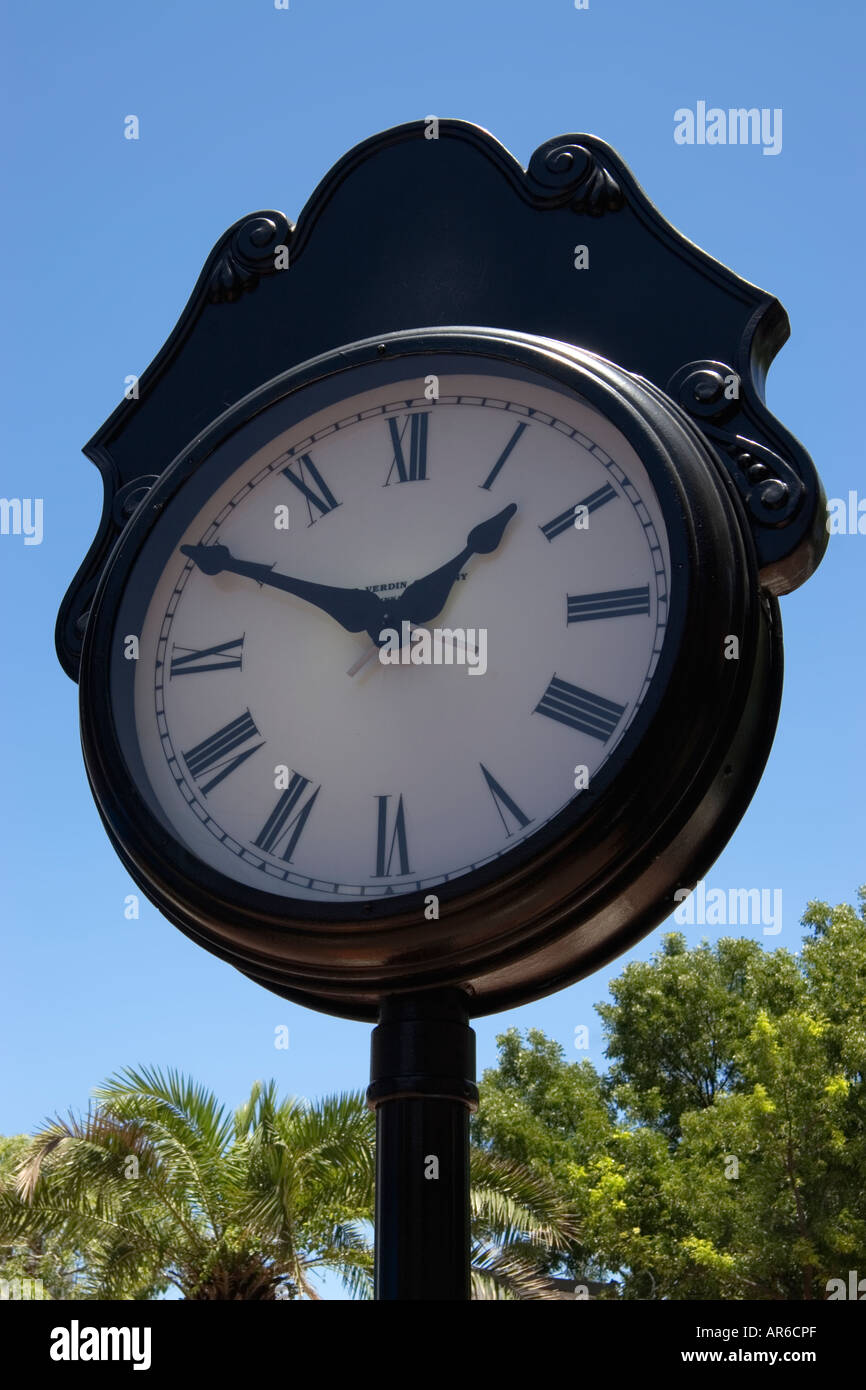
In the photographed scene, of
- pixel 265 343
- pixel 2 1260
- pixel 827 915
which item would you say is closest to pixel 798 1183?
pixel 827 915

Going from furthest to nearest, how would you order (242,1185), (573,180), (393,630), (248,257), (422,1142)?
1. (242,1185)
2. (248,257)
3. (573,180)
4. (393,630)
5. (422,1142)

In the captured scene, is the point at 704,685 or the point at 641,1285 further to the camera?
the point at 641,1285

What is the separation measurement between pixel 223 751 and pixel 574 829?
0.67m

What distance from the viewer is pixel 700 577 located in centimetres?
227

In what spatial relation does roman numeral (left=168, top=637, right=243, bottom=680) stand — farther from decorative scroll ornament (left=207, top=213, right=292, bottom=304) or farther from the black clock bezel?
decorative scroll ornament (left=207, top=213, right=292, bottom=304)

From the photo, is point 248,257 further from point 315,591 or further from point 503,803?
point 503,803

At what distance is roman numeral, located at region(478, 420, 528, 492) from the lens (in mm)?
2588

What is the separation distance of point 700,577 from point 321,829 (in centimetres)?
67

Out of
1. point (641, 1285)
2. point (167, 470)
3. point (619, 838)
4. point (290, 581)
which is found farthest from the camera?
point (641, 1285)

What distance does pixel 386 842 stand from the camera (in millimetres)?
2309

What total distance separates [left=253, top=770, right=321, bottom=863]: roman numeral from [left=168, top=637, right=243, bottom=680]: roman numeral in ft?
0.90

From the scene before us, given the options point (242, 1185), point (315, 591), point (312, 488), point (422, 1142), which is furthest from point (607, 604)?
point (242, 1185)

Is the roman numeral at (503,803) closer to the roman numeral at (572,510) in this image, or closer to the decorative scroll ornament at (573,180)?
the roman numeral at (572,510)
